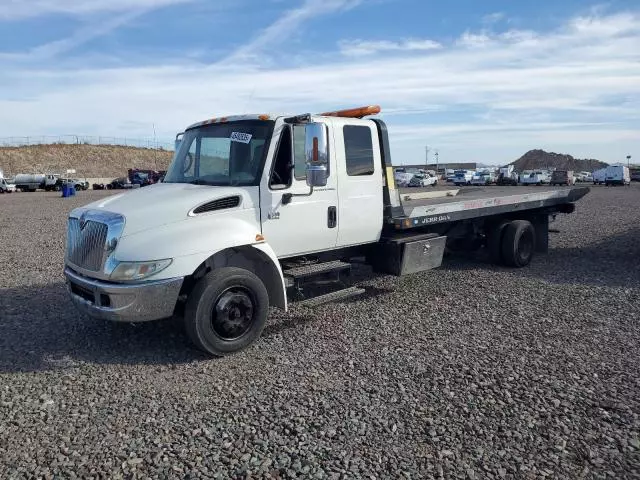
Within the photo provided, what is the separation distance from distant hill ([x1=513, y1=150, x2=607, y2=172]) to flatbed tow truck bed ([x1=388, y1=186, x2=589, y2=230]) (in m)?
107

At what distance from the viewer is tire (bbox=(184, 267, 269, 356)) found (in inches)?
205

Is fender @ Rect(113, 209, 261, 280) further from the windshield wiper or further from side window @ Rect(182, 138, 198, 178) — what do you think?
side window @ Rect(182, 138, 198, 178)

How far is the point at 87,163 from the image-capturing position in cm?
8312

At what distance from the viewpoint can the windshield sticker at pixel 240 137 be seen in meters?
5.95

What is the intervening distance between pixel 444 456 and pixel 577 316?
385 centimetres

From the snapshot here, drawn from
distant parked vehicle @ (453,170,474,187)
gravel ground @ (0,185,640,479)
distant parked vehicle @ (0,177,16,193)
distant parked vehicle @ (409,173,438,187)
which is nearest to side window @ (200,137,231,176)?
gravel ground @ (0,185,640,479)

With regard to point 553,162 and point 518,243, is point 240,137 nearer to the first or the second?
point 518,243

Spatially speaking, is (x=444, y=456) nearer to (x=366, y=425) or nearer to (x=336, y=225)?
(x=366, y=425)

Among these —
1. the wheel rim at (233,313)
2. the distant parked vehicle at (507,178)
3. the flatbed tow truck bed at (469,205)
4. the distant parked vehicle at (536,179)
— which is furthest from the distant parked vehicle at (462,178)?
the wheel rim at (233,313)

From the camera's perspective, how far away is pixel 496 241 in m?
9.59

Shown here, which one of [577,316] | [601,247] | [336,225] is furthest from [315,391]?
[601,247]

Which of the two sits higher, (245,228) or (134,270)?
(245,228)

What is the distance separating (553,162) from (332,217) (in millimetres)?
123347

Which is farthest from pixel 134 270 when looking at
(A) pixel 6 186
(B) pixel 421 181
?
(A) pixel 6 186
